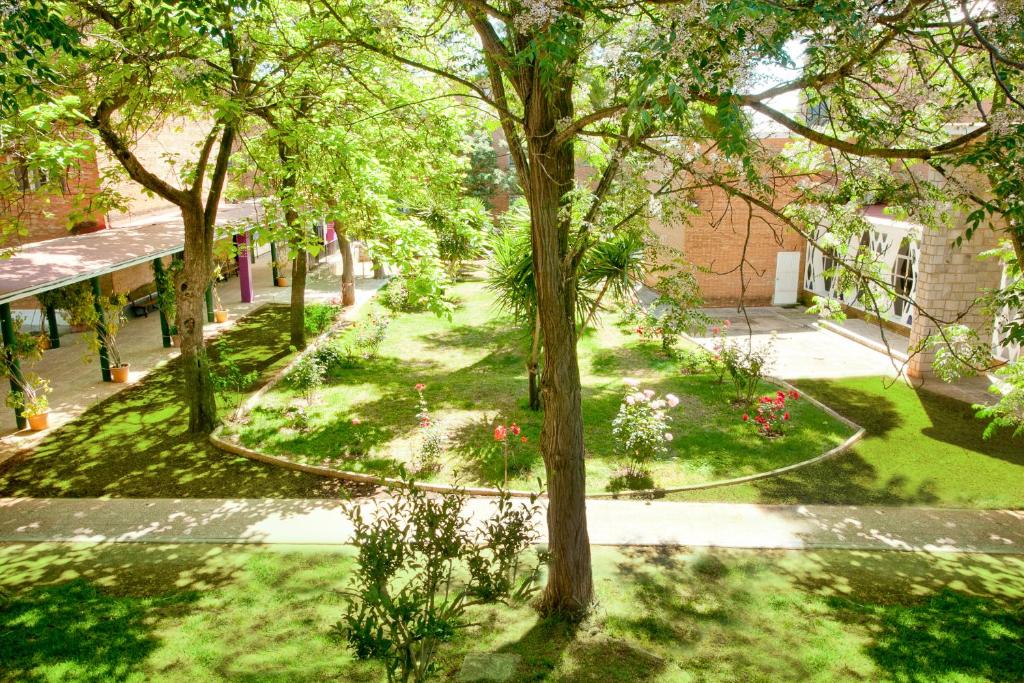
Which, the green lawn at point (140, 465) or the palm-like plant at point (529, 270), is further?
the palm-like plant at point (529, 270)

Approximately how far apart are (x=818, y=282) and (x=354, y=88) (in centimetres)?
1590

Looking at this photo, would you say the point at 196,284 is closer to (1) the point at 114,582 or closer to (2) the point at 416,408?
(2) the point at 416,408

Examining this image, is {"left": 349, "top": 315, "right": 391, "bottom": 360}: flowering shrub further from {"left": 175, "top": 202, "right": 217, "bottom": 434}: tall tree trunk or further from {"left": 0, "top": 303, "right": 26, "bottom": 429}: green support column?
{"left": 0, "top": 303, "right": 26, "bottom": 429}: green support column

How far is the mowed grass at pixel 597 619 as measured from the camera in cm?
616

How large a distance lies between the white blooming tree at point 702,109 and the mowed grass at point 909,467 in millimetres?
4251

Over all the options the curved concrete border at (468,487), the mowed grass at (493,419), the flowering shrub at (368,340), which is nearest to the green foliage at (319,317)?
the flowering shrub at (368,340)

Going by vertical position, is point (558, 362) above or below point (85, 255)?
below

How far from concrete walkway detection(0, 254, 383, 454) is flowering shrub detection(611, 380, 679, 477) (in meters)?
9.38

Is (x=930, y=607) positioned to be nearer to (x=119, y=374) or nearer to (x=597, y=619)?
(x=597, y=619)

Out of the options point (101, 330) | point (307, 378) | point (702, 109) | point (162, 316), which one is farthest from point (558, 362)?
point (162, 316)

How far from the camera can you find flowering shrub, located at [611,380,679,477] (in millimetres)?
10508

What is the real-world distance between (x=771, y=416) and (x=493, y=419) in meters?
4.72

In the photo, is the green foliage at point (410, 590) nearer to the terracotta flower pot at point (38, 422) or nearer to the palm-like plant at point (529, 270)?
the palm-like plant at point (529, 270)

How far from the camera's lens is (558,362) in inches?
260
